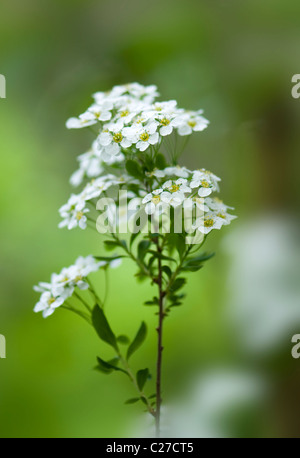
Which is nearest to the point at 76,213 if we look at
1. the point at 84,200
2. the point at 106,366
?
the point at 84,200

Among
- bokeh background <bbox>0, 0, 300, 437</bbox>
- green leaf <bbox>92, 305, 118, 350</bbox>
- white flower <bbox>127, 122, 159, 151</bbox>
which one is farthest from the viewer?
bokeh background <bbox>0, 0, 300, 437</bbox>

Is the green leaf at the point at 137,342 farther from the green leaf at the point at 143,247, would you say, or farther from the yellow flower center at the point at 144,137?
the yellow flower center at the point at 144,137

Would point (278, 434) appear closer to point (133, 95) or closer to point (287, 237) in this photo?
point (287, 237)

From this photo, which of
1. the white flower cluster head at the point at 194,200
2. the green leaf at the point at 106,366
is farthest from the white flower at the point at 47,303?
the white flower cluster head at the point at 194,200

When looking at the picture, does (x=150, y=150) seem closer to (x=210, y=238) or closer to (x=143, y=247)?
(x=143, y=247)

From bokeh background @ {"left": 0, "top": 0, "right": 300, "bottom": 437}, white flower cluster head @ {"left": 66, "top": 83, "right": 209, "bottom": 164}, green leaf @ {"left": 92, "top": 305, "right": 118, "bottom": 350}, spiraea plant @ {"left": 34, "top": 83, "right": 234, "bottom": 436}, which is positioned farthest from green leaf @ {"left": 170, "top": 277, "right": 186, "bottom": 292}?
bokeh background @ {"left": 0, "top": 0, "right": 300, "bottom": 437}

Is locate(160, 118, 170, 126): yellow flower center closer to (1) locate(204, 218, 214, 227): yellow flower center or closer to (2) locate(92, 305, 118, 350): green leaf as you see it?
(1) locate(204, 218, 214, 227): yellow flower center
